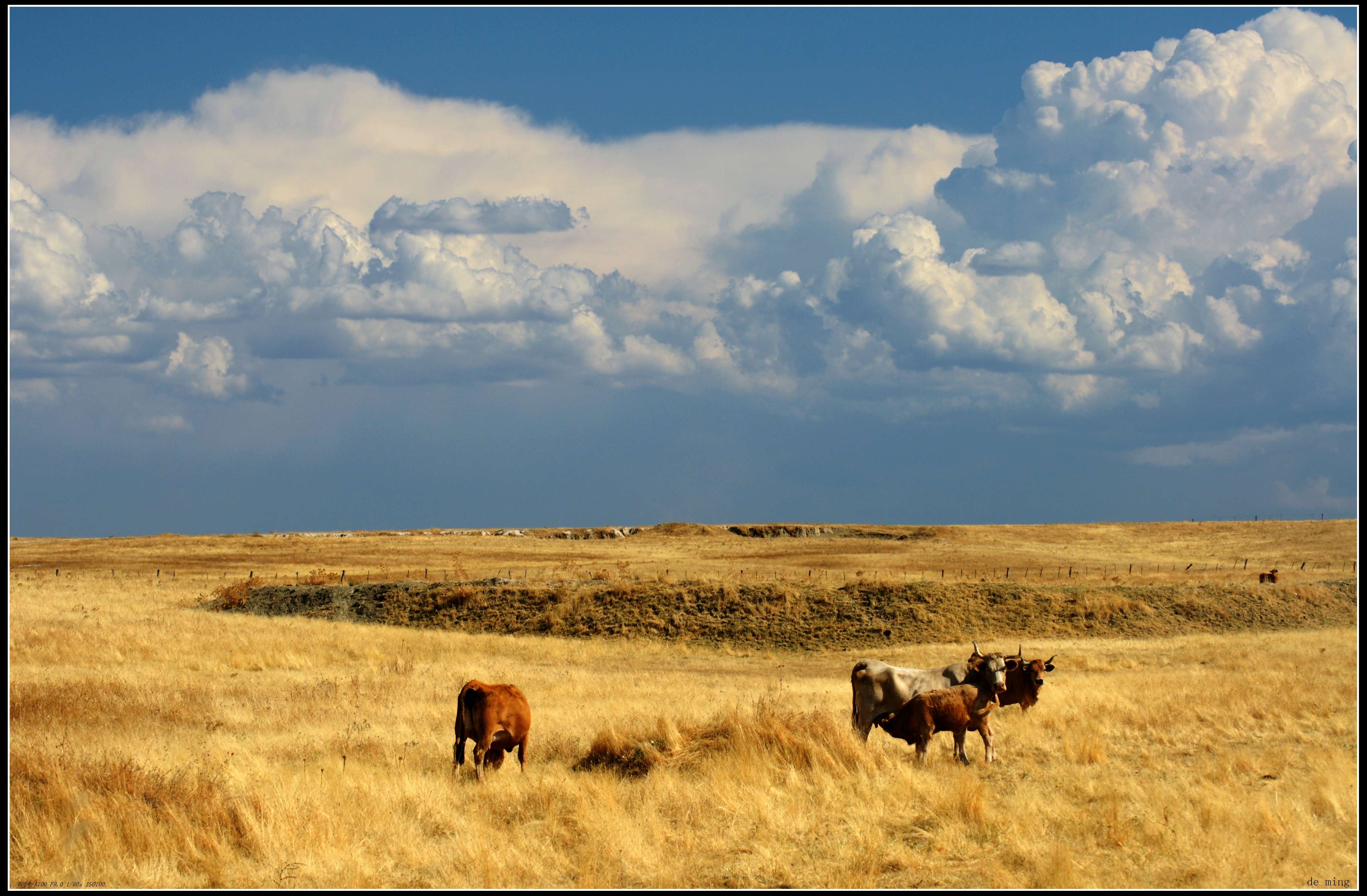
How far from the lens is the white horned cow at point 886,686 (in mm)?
14781

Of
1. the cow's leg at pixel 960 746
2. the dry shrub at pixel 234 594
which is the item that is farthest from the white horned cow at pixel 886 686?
the dry shrub at pixel 234 594

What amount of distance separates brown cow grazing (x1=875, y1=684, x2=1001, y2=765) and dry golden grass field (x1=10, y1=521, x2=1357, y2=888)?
39cm

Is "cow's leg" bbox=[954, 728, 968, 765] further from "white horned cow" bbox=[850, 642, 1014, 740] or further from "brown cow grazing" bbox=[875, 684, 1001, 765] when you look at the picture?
"white horned cow" bbox=[850, 642, 1014, 740]

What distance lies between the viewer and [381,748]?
14.7 m

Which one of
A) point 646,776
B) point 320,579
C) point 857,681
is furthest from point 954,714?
point 320,579

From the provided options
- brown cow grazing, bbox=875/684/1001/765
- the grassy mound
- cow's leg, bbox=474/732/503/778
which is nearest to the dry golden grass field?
cow's leg, bbox=474/732/503/778

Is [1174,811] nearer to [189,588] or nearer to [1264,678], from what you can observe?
[1264,678]

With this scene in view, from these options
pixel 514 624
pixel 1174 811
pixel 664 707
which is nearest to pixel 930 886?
pixel 1174 811

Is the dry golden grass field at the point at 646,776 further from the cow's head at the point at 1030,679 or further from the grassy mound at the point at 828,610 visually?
the grassy mound at the point at 828,610

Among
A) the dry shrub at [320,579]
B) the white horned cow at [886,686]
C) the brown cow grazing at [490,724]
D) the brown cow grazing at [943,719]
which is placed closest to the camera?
the brown cow grazing at [490,724]

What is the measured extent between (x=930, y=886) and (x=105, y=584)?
57.1 m

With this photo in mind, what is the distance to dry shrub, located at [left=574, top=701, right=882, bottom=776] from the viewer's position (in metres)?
12.9

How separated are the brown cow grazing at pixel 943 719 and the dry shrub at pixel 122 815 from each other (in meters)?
8.45

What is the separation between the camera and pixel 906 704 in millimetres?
13797
